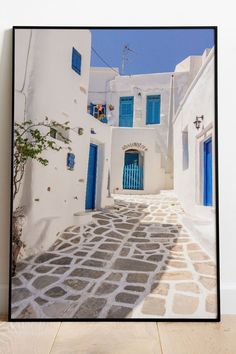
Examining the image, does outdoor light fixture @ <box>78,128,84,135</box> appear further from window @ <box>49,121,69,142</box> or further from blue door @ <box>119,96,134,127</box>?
blue door @ <box>119,96,134,127</box>

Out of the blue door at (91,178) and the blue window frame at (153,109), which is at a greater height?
the blue window frame at (153,109)

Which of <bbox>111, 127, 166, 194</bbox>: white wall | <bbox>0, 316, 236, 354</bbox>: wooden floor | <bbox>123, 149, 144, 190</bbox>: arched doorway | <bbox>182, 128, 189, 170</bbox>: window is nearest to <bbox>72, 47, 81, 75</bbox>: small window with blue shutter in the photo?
<bbox>111, 127, 166, 194</bbox>: white wall

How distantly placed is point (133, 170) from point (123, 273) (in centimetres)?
69

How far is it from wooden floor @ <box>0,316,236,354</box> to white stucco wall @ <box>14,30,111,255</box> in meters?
0.51

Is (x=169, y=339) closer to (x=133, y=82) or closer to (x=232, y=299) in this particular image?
(x=232, y=299)

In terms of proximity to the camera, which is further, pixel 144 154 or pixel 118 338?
pixel 144 154

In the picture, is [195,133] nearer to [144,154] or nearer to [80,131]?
[144,154]

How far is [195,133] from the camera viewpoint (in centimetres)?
213

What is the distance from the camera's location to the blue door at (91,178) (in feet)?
7.03
